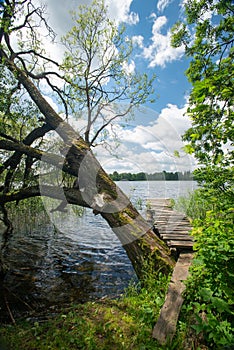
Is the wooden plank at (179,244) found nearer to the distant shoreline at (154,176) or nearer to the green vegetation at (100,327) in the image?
the green vegetation at (100,327)

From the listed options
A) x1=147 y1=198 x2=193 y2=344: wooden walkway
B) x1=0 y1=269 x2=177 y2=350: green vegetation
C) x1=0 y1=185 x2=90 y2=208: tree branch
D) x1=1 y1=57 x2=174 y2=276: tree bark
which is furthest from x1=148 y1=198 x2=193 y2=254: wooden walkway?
x1=0 y1=185 x2=90 y2=208: tree branch

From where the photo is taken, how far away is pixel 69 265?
5777 mm

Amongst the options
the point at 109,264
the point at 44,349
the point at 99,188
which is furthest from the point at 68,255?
the point at 44,349

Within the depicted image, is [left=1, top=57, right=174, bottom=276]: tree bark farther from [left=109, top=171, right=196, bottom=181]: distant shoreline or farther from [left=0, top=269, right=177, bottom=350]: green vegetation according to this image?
[left=109, top=171, right=196, bottom=181]: distant shoreline

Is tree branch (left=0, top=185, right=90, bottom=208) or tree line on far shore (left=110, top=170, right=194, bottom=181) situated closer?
tree branch (left=0, top=185, right=90, bottom=208)

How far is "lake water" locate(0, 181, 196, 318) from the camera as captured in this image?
4.13 meters

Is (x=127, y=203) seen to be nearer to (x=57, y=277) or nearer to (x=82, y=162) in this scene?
(x=82, y=162)

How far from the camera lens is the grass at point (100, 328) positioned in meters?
2.28

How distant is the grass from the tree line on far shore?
2563 mm

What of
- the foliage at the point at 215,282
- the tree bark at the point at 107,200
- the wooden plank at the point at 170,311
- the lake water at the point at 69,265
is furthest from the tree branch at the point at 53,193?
the foliage at the point at 215,282

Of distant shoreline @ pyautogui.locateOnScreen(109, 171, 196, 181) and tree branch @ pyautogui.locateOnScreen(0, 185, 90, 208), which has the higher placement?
distant shoreline @ pyautogui.locateOnScreen(109, 171, 196, 181)

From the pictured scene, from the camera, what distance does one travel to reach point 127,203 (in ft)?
14.4

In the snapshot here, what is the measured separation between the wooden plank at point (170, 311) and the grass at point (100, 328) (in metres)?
0.10

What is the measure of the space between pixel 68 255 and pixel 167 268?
13.9 feet
